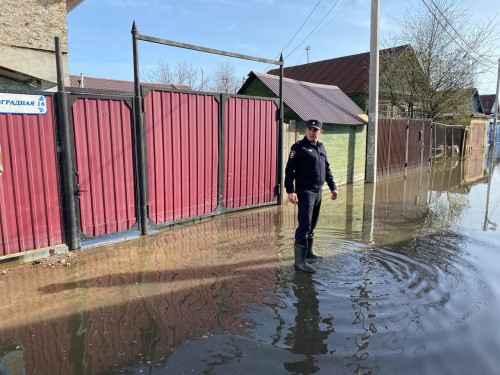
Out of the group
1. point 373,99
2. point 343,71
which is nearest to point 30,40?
point 373,99

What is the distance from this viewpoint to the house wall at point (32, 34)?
5461mm

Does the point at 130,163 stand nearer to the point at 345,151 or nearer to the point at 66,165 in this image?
the point at 66,165

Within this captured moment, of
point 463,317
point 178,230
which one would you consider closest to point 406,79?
point 178,230

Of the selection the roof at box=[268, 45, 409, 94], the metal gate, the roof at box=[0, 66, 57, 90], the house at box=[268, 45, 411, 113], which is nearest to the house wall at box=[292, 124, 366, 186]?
the metal gate

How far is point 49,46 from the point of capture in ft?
19.2

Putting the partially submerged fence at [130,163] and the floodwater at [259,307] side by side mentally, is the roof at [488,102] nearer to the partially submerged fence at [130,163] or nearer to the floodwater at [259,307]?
the partially submerged fence at [130,163]

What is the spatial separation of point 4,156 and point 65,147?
0.71 metres

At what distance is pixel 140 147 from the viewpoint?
233 inches

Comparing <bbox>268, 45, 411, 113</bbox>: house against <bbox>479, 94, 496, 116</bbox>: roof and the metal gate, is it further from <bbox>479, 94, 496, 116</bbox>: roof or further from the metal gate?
<bbox>479, 94, 496, 116</bbox>: roof

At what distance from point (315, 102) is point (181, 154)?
18.2ft

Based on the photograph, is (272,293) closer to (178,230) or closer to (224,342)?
(224,342)

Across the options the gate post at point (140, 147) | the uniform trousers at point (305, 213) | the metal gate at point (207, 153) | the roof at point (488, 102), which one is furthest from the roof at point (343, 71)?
the roof at point (488, 102)

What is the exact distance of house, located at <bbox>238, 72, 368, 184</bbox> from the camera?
32.9 feet

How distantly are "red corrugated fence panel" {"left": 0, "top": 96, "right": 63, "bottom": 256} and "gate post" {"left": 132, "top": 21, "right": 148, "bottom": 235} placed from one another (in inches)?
47.9
